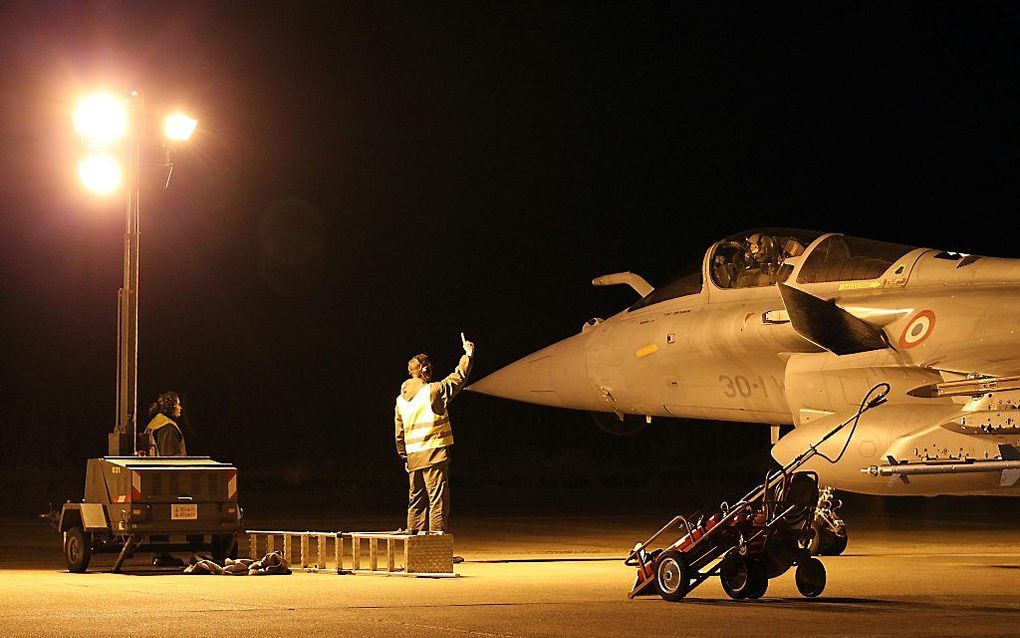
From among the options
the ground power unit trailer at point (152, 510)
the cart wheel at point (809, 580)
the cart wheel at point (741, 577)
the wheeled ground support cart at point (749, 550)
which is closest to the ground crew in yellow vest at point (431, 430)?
the ground power unit trailer at point (152, 510)

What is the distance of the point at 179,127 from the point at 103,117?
0.82 metres

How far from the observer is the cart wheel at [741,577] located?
950 cm

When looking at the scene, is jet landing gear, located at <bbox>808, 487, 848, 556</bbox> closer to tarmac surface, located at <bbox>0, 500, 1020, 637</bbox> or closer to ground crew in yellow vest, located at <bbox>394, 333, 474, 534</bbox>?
tarmac surface, located at <bbox>0, 500, 1020, 637</bbox>

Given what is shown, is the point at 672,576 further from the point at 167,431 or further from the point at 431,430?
the point at 167,431

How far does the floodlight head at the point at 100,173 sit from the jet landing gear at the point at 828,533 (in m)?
8.19

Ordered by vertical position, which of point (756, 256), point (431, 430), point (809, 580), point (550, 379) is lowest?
point (809, 580)

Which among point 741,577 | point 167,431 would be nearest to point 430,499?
point 167,431

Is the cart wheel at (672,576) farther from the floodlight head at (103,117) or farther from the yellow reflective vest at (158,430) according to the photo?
the floodlight head at (103,117)

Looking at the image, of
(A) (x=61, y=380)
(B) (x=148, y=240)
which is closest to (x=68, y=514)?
(A) (x=61, y=380)

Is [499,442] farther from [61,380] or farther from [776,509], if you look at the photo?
[776,509]

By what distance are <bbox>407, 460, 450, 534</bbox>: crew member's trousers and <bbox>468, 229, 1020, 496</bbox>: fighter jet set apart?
296 cm

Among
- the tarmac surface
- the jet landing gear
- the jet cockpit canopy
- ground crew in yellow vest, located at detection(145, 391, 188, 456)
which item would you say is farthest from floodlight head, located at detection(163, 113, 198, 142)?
the jet landing gear

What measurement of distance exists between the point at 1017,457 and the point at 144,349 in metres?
43.3

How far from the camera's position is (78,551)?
503 inches
